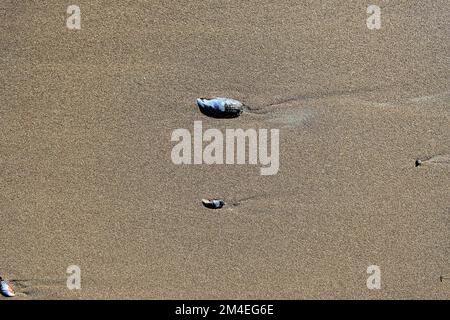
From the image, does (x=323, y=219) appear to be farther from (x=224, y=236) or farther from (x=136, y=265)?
(x=136, y=265)

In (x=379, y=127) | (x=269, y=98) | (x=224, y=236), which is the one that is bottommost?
(x=224, y=236)

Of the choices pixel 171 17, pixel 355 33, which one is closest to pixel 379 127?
pixel 355 33

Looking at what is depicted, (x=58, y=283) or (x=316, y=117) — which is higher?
(x=316, y=117)

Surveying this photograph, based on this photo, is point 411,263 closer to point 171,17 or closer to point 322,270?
point 322,270
